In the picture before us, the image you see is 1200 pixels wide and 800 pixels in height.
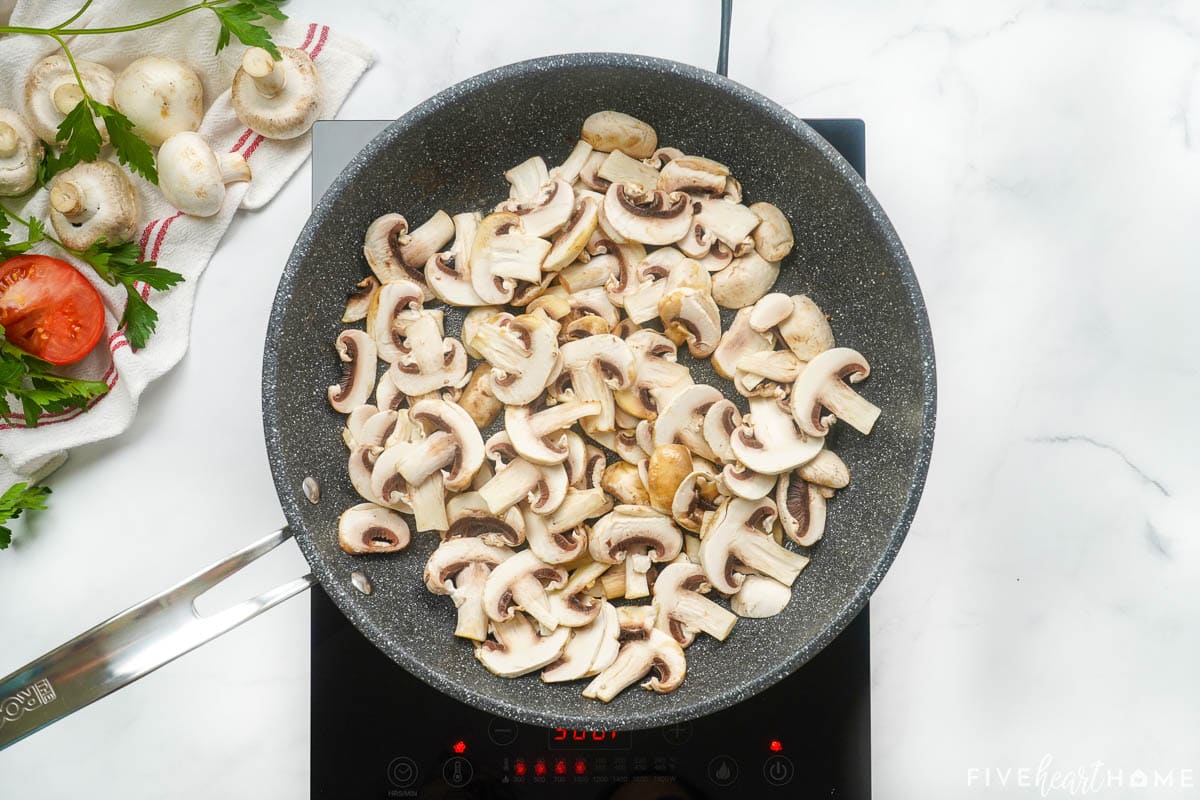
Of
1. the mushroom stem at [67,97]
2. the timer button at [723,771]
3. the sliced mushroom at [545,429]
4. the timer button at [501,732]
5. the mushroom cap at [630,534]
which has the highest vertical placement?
the mushroom stem at [67,97]

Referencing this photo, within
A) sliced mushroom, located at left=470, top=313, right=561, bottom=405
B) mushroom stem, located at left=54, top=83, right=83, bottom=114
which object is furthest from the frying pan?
mushroom stem, located at left=54, top=83, right=83, bottom=114

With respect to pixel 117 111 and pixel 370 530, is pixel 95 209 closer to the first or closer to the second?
pixel 117 111

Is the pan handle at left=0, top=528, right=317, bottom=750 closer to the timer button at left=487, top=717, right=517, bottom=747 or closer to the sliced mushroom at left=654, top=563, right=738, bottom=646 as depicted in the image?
the timer button at left=487, top=717, right=517, bottom=747

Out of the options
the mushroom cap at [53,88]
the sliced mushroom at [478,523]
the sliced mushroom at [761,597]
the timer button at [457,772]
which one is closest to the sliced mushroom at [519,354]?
the sliced mushroom at [478,523]

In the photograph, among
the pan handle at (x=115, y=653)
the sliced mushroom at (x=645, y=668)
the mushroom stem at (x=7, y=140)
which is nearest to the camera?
the pan handle at (x=115, y=653)

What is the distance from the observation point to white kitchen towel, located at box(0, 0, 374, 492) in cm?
130

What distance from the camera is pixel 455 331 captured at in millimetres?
1266

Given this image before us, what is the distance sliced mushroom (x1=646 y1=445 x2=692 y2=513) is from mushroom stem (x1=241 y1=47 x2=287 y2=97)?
2.34ft

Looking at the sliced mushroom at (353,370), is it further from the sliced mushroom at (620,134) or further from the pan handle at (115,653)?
the sliced mushroom at (620,134)

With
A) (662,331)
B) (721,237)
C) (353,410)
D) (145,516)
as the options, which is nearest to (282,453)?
(353,410)

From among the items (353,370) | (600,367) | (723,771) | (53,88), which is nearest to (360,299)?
(353,370)

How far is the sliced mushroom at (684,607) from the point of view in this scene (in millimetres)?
1176

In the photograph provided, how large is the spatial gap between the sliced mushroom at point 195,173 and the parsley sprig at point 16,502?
1.46 ft

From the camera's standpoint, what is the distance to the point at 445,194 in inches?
49.9
